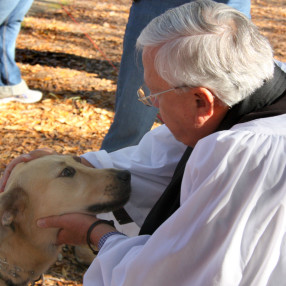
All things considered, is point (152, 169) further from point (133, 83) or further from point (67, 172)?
point (133, 83)

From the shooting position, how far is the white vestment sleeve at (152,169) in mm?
2598

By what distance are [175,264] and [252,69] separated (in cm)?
86

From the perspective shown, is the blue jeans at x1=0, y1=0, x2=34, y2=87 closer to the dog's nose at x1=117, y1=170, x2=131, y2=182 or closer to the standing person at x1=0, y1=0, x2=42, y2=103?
the standing person at x1=0, y1=0, x2=42, y2=103

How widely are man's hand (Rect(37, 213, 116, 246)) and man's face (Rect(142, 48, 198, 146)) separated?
0.63 metres

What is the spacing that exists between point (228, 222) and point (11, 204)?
138cm

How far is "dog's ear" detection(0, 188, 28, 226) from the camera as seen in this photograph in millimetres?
2281

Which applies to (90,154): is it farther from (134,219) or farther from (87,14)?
(87,14)

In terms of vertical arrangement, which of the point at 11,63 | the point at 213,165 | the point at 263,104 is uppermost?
the point at 263,104

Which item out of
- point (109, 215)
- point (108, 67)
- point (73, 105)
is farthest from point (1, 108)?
point (109, 215)

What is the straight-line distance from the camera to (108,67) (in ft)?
23.0

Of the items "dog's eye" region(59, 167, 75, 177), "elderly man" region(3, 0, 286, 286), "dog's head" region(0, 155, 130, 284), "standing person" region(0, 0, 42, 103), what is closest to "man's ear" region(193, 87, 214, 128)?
"elderly man" region(3, 0, 286, 286)

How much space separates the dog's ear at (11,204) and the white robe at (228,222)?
949mm

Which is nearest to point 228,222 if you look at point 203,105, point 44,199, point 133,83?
point 203,105

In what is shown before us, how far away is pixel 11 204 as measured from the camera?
2.34 meters
